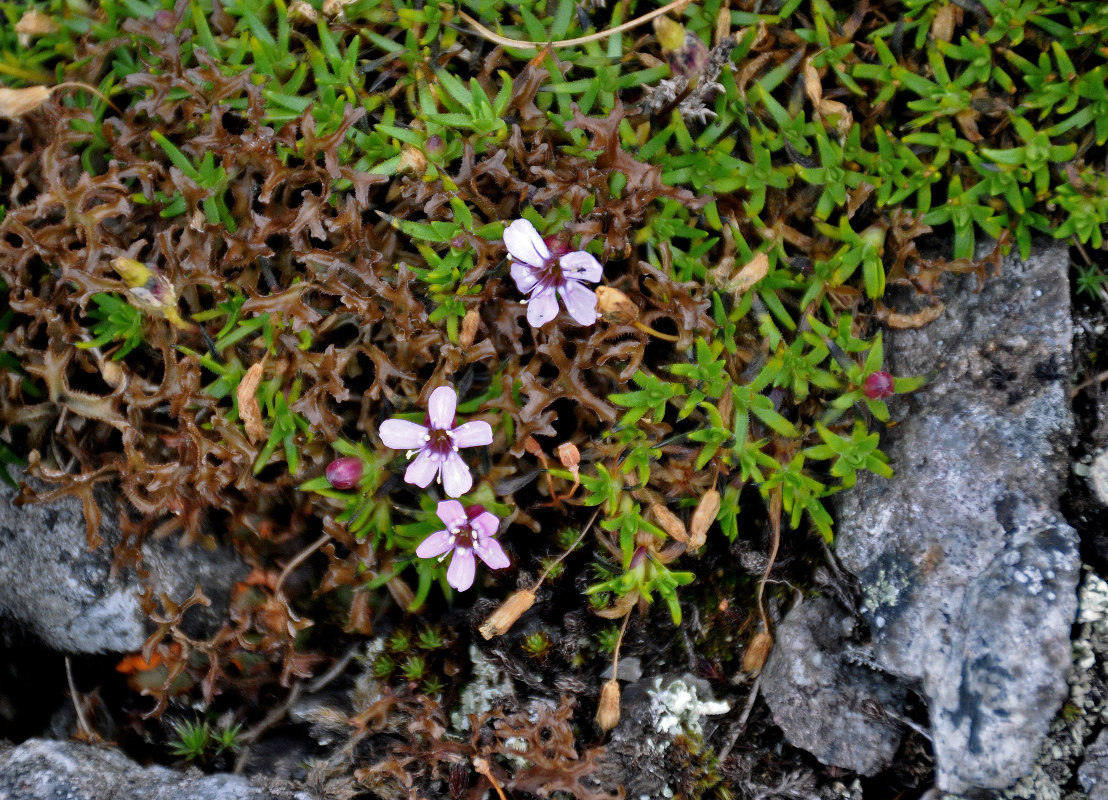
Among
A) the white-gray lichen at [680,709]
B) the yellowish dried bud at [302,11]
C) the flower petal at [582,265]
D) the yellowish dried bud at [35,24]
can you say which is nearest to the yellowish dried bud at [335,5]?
the yellowish dried bud at [302,11]

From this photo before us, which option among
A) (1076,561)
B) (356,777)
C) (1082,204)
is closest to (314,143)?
(356,777)

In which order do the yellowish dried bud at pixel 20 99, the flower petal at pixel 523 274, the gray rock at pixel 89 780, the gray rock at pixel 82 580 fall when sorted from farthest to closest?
the gray rock at pixel 82 580 < the yellowish dried bud at pixel 20 99 < the flower petal at pixel 523 274 < the gray rock at pixel 89 780

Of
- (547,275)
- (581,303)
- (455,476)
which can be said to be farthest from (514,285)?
(455,476)

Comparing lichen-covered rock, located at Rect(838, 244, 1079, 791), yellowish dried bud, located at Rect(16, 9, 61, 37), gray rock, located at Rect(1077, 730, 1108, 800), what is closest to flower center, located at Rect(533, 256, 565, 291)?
lichen-covered rock, located at Rect(838, 244, 1079, 791)

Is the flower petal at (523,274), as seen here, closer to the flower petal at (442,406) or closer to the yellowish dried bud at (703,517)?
the flower petal at (442,406)

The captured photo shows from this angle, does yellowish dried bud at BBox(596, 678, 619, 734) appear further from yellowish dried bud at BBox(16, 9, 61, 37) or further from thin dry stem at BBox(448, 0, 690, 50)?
yellowish dried bud at BBox(16, 9, 61, 37)

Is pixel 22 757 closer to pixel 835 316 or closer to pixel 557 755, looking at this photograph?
pixel 557 755
